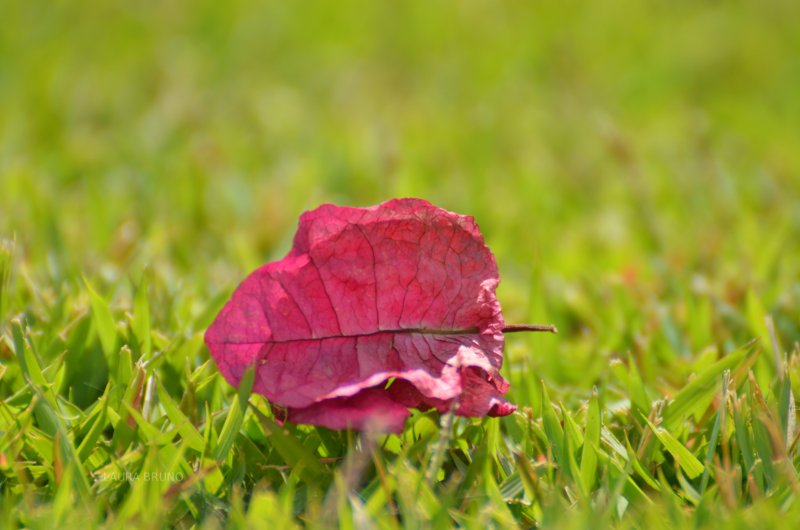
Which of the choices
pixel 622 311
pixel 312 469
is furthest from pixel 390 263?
pixel 622 311

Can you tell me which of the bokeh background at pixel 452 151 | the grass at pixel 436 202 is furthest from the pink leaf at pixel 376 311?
the bokeh background at pixel 452 151

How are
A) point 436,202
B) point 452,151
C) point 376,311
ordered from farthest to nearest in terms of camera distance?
point 452,151, point 436,202, point 376,311

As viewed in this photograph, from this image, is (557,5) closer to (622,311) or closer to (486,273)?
(622,311)

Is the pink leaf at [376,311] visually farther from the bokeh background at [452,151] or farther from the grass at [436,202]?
the bokeh background at [452,151]

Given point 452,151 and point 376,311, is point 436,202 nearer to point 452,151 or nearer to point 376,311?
point 452,151

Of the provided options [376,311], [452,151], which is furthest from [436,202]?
[376,311]

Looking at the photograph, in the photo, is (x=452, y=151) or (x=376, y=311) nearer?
(x=376, y=311)
